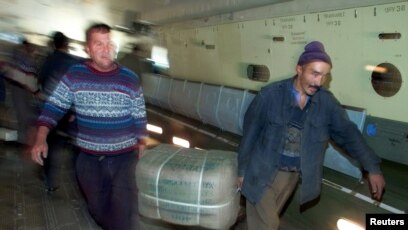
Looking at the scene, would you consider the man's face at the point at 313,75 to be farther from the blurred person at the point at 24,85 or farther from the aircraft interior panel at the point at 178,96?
the aircraft interior panel at the point at 178,96

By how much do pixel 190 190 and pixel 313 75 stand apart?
1.33 metres

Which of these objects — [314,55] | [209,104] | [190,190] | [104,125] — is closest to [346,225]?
[190,190]

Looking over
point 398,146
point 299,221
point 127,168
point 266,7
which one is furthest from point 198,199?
point 266,7

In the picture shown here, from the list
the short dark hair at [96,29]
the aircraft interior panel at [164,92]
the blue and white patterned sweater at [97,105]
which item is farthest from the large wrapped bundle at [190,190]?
the aircraft interior panel at [164,92]

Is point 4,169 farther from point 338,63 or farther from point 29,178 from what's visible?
point 338,63

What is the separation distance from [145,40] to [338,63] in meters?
6.28

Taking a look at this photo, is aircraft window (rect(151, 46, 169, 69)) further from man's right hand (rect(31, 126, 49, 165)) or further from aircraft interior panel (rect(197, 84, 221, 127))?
man's right hand (rect(31, 126, 49, 165))

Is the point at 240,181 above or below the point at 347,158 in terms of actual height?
above

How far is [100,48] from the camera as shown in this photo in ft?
7.82

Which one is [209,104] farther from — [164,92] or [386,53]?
[386,53]

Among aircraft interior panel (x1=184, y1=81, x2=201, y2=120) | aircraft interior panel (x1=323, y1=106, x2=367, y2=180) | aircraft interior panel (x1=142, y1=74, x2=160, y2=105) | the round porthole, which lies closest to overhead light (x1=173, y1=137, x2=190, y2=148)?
aircraft interior panel (x1=184, y1=81, x2=201, y2=120)

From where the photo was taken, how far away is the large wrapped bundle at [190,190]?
2.64m

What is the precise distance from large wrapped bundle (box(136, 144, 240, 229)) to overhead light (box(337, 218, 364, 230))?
104 cm

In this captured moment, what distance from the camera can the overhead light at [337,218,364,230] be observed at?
2.85m
